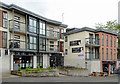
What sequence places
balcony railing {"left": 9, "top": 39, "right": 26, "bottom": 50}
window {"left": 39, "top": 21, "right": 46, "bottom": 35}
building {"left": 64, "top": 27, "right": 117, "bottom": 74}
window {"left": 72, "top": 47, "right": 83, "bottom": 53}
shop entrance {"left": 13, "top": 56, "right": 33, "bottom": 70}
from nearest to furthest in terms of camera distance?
balcony railing {"left": 9, "top": 39, "right": 26, "bottom": 50}, shop entrance {"left": 13, "top": 56, "right": 33, "bottom": 70}, window {"left": 39, "top": 21, "right": 46, "bottom": 35}, building {"left": 64, "top": 27, "right": 117, "bottom": 74}, window {"left": 72, "top": 47, "right": 83, "bottom": 53}

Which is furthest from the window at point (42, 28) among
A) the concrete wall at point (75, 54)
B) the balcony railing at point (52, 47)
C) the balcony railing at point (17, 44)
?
the concrete wall at point (75, 54)

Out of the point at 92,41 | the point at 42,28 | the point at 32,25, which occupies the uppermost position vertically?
the point at 32,25

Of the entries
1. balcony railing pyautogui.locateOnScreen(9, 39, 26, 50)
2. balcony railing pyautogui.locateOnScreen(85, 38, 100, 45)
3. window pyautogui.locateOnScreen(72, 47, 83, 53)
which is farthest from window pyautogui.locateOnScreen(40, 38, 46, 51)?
balcony railing pyautogui.locateOnScreen(85, 38, 100, 45)

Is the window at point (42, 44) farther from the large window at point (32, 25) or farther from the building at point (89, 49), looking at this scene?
the building at point (89, 49)

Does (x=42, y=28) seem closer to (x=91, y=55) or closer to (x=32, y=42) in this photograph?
(x=32, y=42)

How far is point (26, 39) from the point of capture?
19.4 meters

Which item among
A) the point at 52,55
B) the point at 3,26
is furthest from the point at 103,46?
the point at 3,26

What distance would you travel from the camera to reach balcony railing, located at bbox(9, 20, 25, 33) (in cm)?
1772

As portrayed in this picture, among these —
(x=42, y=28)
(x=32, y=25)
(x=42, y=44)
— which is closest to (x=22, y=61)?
(x=42, y=44)

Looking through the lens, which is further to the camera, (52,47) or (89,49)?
(89,49)

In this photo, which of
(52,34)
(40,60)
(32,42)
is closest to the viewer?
(32,42)

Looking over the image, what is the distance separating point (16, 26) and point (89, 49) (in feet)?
42.8

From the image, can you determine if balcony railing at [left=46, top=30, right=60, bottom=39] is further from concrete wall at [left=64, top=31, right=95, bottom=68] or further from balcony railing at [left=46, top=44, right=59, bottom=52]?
concrete wall at [left=64, top=31, right=95, bottom=68]

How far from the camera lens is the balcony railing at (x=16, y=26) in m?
17.7
